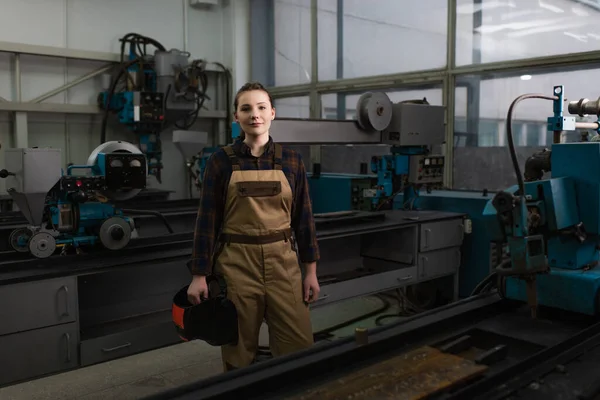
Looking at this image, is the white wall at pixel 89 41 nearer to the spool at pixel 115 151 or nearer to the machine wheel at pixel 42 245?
the spool at pixel 115 151

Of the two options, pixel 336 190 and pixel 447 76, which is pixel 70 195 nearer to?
pixel 336 190

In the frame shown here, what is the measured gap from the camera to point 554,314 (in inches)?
66.7

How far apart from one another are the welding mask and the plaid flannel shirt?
10cm

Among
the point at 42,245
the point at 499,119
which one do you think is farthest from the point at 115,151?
the point at 499,119

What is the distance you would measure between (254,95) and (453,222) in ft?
7.09

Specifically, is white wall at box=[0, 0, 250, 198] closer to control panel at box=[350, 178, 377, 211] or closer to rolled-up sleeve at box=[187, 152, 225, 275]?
control panel at box=[350, 178, 377, 211]

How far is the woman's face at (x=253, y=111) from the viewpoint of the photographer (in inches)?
66.1

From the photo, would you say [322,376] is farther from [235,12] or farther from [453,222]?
[235,12]

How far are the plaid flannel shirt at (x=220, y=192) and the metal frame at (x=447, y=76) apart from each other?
258cm

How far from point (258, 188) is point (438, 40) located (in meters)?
3.17

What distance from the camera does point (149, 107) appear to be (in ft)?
16.4

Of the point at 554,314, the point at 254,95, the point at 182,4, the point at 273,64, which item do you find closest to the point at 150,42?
the point at 182,4

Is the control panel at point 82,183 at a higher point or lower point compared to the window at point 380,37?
lower

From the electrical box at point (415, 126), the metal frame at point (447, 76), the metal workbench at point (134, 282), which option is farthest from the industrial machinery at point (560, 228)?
the metal frame at point (447, 76)
